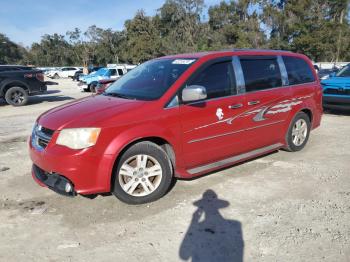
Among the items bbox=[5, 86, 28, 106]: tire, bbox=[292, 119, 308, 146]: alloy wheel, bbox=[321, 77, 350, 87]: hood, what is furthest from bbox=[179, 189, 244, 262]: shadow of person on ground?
bbox=[5, 86, 28, 106]: tire

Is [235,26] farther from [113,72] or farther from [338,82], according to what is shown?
[338,82]

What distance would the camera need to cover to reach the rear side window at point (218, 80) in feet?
14.7

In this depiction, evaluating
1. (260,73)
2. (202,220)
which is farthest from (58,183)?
(260,73)

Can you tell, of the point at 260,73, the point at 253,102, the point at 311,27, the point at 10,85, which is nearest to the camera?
the point at 253,102

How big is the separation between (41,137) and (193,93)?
6.02ft

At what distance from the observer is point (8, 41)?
81.4 meters

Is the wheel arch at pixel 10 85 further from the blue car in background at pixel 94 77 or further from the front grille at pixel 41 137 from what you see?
the front grille at pixel 41 137

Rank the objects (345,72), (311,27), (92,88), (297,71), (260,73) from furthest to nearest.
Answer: (311,27) < (92,88) < (345,72) < (297,71) < (260,73)

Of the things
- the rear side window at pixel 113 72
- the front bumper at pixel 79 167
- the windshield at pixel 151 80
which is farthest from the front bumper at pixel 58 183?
the rear side window at pixel 113 72

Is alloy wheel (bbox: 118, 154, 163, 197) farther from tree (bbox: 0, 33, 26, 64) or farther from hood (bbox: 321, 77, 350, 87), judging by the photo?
tree (bbox: 0, 33, 26, 64)

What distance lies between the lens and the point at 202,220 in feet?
12.1

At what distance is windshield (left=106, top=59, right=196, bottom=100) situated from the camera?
14.3ft

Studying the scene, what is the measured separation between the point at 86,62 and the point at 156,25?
58.0ft

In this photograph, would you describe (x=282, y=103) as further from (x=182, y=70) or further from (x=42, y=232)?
(x=42, y=232)
